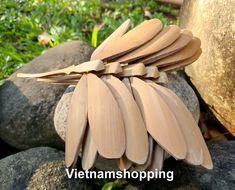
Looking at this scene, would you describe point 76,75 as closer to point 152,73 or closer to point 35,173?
point 152,73

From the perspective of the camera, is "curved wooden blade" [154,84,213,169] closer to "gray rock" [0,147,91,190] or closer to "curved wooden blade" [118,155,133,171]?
"curved wooden blade" [118,155,133,171]

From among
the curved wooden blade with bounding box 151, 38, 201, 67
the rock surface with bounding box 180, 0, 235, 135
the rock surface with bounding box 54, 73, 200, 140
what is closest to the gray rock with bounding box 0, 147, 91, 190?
the rock surface with bounding box 54, 73, 200, 140

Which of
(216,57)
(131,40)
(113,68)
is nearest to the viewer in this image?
(113,68)

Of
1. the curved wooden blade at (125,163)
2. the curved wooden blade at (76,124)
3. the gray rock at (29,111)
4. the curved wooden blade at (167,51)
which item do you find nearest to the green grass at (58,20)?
the gray rock at (29,111)

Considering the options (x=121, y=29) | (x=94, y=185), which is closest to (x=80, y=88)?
(x=121, y=29)

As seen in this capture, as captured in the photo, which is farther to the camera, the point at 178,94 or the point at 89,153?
the point at 178,94

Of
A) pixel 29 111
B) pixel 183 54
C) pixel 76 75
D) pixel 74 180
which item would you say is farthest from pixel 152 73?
pixel 29 111

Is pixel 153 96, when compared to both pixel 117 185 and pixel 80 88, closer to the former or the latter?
pixel 80 88
